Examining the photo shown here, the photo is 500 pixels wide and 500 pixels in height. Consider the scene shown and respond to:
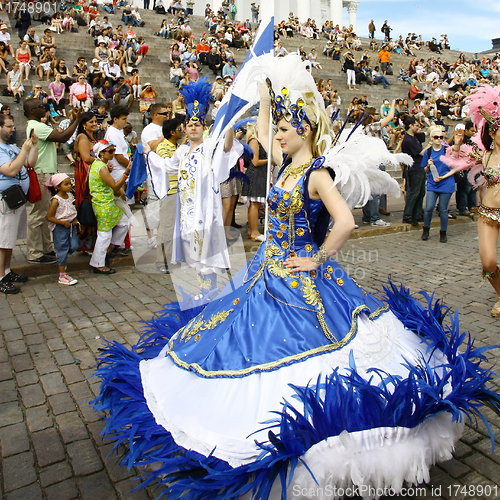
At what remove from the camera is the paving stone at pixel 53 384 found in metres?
3.46

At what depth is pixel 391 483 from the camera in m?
2.21

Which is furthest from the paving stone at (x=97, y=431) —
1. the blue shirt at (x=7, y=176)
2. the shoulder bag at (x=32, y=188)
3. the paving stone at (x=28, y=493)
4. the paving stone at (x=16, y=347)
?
the shoulder bag at (x=32, y=188)

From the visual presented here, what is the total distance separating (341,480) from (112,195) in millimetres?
5179

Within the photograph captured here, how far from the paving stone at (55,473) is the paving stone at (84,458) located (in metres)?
0.04

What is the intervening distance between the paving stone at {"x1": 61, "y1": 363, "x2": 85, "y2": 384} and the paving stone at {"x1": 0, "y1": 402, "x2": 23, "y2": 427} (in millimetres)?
422

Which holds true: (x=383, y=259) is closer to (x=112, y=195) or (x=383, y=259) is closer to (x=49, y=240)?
(x=112, y=195)

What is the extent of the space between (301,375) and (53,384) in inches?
86.5

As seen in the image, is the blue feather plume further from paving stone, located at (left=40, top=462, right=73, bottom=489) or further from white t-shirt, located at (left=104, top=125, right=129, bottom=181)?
white t-shirt, located at (left=104, top=125, right=129, bottom=181)

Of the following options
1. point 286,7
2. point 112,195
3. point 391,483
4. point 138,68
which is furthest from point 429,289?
point 286,7

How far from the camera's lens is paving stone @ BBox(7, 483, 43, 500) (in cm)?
245

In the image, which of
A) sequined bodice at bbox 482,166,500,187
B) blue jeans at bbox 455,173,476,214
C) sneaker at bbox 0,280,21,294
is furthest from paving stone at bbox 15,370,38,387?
blue jeans at bbox 455,173,476,214

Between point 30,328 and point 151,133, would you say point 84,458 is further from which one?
point 151,133

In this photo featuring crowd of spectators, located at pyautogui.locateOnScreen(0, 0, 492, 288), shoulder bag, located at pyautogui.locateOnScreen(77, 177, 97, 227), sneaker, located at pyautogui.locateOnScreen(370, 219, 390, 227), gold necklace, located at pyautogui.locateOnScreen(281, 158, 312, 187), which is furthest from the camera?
crowd of spectators, located at pyautogui.locateOnScreen(0, 0, 492, 288)

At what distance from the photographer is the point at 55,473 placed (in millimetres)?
2629
